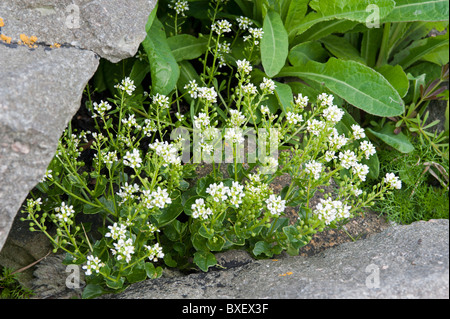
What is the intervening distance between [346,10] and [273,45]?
474mm

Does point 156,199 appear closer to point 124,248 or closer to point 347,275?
point 124,248

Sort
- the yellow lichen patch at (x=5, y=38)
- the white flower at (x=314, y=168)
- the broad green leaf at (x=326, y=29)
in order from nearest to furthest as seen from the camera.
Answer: the white flower at (x=314, y=168)
the yellow lichen patch at (x=5, y=38)
the broad green leaf at (x=326, y=29)

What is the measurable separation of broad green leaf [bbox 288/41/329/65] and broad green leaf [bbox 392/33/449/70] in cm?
53

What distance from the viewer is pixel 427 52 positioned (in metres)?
3.09

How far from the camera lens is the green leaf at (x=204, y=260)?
2.05 metres

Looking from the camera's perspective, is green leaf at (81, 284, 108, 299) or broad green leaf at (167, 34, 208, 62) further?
broad green leaf at (167, 34, 208, 62)

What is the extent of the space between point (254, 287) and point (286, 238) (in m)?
0.28

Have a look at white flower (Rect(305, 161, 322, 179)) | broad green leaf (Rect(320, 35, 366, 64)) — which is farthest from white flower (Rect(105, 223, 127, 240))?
broad green leaf (Rect(320, 35, 366, 64))

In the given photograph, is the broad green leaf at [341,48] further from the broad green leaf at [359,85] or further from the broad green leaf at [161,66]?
the broad green leaf at [161,66]

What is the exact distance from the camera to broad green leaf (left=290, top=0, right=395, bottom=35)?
8.39ft

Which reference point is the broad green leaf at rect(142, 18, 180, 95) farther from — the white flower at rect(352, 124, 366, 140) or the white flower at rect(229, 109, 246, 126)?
the white flower at rect(352, 124, 366, 140)

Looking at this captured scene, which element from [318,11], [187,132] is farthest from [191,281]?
[318,11]

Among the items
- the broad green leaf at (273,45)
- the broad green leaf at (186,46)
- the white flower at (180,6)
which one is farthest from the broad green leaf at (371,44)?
the white flower at (180,6)

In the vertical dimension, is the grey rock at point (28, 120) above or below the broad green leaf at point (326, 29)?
below
